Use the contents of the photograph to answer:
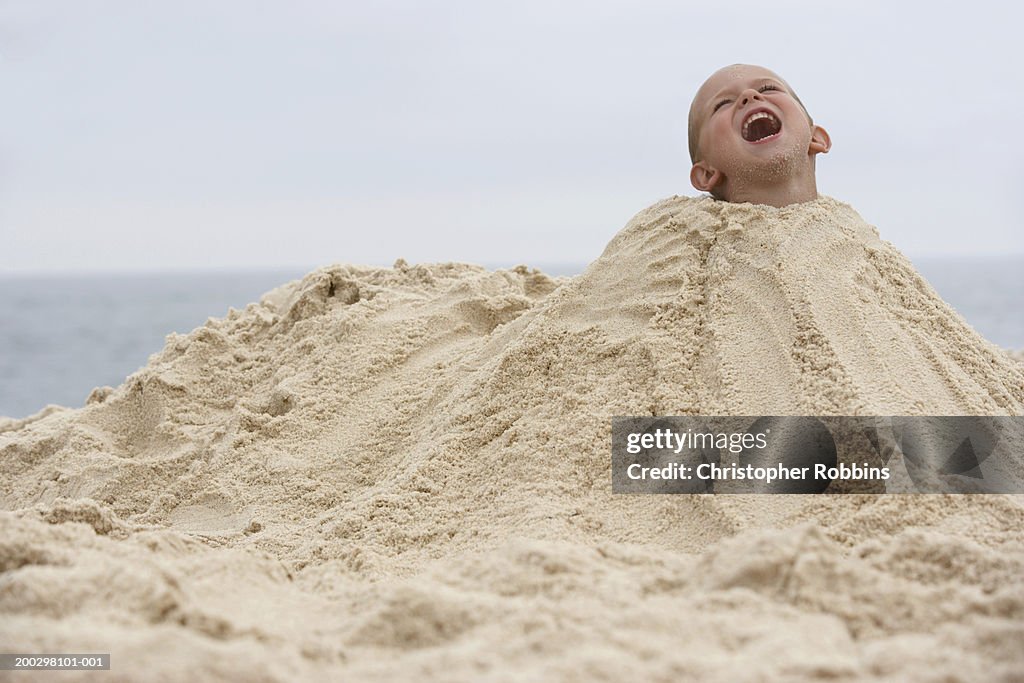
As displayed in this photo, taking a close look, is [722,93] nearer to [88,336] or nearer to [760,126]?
[760,126]

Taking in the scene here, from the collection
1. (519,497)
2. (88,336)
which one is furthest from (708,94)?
(88,336)

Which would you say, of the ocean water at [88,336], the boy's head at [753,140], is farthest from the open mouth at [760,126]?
the ocean water at [88,336]

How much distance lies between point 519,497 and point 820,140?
1.43 metres

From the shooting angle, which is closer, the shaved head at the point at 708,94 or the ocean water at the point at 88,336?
the shaved head at the point at 708,94

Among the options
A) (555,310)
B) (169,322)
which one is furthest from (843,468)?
(169,322)

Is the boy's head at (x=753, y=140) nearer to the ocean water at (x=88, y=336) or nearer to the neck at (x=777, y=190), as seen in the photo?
the neck at (x=777, y=190)

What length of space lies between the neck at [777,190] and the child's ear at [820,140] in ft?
0.34

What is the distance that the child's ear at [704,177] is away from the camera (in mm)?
2588

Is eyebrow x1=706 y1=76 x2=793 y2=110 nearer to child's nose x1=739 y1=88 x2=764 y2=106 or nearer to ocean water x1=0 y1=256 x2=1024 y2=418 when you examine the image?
child's nose x1=739 y1=88 x2=764 y2=106

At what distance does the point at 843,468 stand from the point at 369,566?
3.13 feet

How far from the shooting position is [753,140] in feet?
8.31

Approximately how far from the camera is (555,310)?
97.1 inches

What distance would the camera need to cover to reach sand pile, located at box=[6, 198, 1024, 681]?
1.15 metres

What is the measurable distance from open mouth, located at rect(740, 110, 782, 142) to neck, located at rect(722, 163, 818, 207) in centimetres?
12
